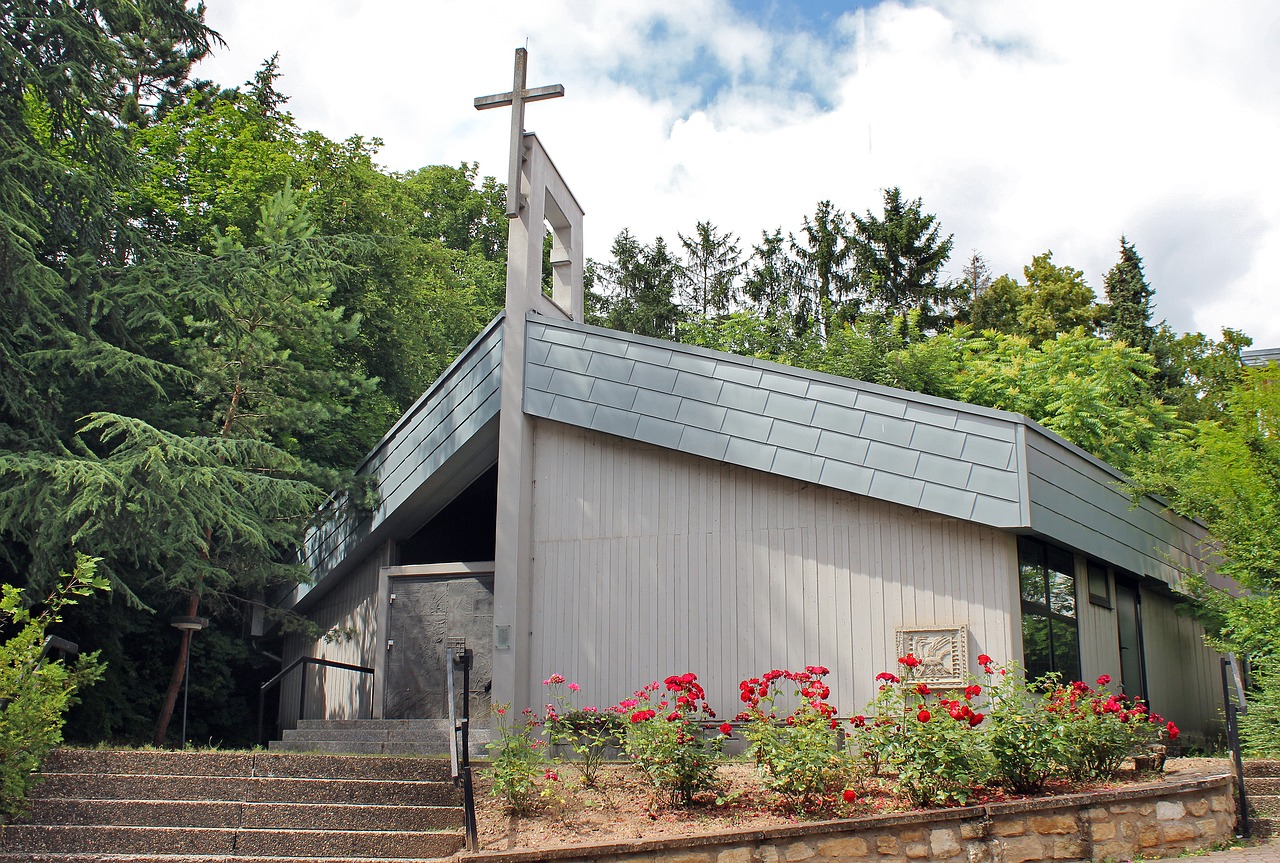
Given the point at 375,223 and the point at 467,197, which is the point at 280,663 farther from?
the point at 467,197

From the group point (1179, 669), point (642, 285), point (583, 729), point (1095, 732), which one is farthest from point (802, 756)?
point (642, 285)

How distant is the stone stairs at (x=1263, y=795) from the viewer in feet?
25.6

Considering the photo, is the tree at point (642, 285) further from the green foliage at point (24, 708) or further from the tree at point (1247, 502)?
the green foliage at point (24, 708)

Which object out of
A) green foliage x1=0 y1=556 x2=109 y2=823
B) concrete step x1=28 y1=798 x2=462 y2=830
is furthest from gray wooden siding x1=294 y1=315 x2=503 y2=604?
concrete step x1=28 y1=798 x2=462 y2=830

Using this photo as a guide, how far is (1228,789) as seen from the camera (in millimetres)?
7660

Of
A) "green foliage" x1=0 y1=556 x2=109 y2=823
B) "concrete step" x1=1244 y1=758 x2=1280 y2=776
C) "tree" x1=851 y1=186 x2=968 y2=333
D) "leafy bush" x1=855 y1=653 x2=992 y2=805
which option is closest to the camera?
"leafy bush" x1=855 y1=653 x2=992 y2=805

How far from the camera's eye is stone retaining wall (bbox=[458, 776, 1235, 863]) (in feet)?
21.7

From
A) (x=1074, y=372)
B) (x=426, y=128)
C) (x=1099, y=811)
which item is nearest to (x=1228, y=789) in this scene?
(x=1099, y=811)

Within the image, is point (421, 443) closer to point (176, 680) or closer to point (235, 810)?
point (176, 680)

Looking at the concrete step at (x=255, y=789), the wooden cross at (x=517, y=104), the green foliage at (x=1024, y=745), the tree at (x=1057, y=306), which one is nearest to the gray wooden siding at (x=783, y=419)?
the wooden cross at (x=517, y=104)

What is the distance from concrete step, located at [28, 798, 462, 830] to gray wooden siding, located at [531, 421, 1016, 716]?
370 cm

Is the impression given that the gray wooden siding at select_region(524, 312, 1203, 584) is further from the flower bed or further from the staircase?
the staircase

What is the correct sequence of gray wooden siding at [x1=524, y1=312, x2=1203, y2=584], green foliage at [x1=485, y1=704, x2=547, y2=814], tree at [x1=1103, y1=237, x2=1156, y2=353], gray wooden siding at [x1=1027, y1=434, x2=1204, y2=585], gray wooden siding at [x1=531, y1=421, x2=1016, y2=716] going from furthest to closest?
tree at [x1=1103, y1=237, x2=1156, y2=353]
gray wooden siding at [x1=531, y1=421, x2=1016, y2=716]
gray wooden siding at [x1=1027, y1=434, x2=1204, y2=585]
gray wooden siding at [x1=524, y1=312, x2=1203, y2=584]
green foliage at [x1=485, y1=704, x2=547, y2=814]

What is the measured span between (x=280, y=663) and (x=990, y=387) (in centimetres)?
1303
